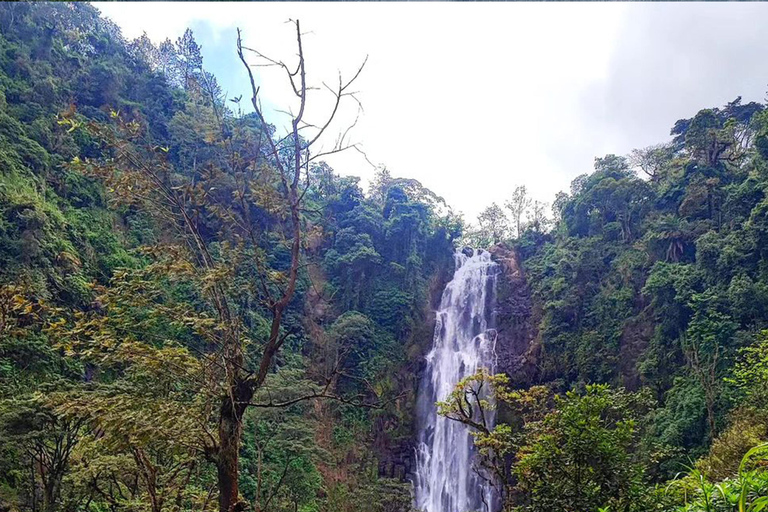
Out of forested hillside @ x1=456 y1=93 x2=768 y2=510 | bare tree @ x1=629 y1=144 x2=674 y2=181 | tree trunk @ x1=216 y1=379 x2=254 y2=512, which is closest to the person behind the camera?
tree trunk @ x1=216 y1=379 x2=254 y2=512

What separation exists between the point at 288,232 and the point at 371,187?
8729mm

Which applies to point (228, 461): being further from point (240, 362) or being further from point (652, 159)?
point (652, 159)

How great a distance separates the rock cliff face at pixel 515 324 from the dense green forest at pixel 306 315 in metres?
→ 0.16

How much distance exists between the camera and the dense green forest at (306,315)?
12.9ft

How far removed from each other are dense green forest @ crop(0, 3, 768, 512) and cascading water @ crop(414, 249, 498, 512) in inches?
23.3

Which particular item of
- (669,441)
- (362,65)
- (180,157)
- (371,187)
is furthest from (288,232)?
(362,65)

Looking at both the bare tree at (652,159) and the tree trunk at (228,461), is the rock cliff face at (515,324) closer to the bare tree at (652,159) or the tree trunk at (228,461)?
the bare tree at (652,159)

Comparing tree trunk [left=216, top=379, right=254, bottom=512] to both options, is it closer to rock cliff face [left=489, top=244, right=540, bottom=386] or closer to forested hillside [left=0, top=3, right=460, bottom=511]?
forested hillside [left=0, top=3, right=460, bottom=511]

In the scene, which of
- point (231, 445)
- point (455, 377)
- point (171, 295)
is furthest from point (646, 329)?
point (231, 445)

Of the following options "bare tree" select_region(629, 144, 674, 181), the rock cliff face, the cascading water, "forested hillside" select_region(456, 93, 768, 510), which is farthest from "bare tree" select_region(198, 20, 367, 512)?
"bare tree" select_region(629, 144, 674, 181)

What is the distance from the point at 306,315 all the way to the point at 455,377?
6.87m

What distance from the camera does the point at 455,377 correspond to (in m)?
18.8

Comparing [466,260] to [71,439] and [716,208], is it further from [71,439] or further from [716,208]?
[71,439]

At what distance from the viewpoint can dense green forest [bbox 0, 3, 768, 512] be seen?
3.92 meters
